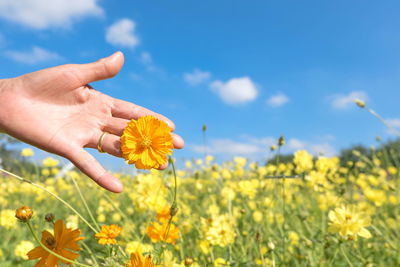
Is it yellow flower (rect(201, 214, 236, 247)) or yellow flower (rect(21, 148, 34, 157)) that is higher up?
yellow flower (rect(21, 148, 34, 157))

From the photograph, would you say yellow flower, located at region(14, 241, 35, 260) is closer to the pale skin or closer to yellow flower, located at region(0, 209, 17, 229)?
yellow flower, located at region(0, 209, 17, 229)

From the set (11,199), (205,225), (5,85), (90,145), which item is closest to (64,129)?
(90,145)

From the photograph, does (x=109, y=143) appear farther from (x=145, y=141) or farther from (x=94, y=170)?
(x=145, y=141)

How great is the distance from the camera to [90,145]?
→ 1.42m

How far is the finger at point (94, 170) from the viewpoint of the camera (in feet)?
3.89

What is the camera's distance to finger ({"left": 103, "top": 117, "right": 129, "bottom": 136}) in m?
1.33

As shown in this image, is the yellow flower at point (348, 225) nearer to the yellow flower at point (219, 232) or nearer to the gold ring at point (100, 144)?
the yellow flower at point (219, 232)

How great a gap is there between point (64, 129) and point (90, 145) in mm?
128

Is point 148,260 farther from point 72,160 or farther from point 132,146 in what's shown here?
point 72,160

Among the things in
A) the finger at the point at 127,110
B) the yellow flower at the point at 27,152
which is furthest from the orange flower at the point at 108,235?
the yellow flower at the point at 27,152

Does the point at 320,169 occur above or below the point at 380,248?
above

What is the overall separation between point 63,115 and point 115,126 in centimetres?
25

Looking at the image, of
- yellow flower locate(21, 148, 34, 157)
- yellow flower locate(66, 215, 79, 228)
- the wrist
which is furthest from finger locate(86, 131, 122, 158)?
yellow flower locate(21, 148, 34, 157)

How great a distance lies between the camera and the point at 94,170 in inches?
48.4
